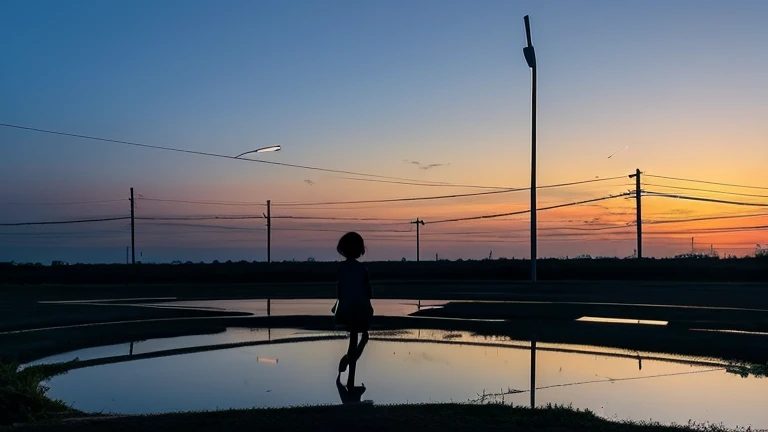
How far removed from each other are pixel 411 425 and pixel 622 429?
6.08 feet

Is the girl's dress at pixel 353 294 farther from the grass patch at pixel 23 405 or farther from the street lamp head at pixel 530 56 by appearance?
the street lamp head at pixel 530 56

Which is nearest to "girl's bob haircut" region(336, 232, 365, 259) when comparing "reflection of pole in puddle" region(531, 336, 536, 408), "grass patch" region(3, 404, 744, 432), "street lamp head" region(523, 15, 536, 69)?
"grass patch" region(3, 404, 744, 432)

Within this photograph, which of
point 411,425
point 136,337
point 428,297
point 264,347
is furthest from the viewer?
point 428,297

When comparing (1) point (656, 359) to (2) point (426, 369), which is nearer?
(2) point (426, 369)

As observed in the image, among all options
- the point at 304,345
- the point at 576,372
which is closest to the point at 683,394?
the point at 576,372

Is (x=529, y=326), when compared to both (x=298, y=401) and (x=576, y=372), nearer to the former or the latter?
(x=576, y=372)

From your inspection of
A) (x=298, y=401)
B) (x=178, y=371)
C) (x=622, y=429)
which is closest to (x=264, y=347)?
(x=178, y=371)

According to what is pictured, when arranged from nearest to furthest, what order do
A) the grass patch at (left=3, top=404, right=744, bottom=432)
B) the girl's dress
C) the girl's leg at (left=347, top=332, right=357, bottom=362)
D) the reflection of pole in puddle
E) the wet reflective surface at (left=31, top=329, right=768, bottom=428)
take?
the grass patch at (left=3, top=404, right=744, bottom=432), the wet reflective surface at (left=31, top=329, right=768, bottom=428), the reflection of pole in puddle, the girl's dress, the girl's leg at (left=347, top=332, right=357, bottom=362)

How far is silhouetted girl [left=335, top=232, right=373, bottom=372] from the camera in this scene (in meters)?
9.46

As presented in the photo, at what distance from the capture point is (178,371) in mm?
11297

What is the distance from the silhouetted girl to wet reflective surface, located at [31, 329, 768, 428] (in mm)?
907

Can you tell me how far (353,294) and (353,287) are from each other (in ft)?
0.29

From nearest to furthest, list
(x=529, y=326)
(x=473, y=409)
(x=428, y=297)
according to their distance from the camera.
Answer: (x=473, y=409) → (x=529, y=326) → (x=428, y=297)

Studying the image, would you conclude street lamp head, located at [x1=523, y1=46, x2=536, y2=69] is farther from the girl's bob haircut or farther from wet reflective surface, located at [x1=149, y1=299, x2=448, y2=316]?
the girl's bob haircut
